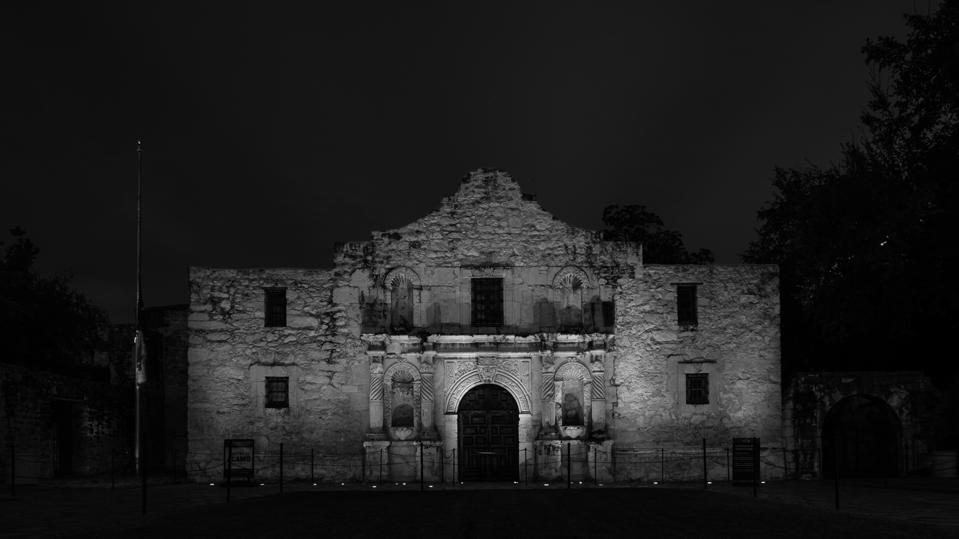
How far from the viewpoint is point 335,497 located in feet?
87.7

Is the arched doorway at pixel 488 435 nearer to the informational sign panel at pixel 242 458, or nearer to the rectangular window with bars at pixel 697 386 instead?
the rectangular window with bars at pixel 697 386

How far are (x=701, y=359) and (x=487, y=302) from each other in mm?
6614

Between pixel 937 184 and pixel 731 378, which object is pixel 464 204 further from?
pixel 937 184

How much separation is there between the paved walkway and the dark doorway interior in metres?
7.14

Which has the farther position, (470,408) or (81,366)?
(81,366)

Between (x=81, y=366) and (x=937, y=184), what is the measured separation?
33500mm

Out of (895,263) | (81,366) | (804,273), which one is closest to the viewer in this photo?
(895,263)

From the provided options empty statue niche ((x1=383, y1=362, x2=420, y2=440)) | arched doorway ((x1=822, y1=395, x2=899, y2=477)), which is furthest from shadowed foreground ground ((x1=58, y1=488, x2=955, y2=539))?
arched doorway ((x1=822, y1=395, x2=899, y2=477))

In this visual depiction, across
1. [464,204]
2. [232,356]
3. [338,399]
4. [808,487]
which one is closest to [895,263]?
[808,487]

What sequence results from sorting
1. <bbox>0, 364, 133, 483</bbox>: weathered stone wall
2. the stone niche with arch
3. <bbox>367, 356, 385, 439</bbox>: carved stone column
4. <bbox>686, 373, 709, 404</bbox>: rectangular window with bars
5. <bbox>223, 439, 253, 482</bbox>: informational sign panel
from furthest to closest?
<bbox>686, 373, 709, 404</bbox>: rectangular window with bars, <bbox>367, 356, 385, 439</bbox>: carved stone column, the stone niche with arch, <bbox>0, 364, 133, 483</bbox>: weathered stone wall, <bbox>223, 439, 253, 482</bbox>: informational sign panel

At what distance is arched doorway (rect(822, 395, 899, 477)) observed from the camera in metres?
37.2

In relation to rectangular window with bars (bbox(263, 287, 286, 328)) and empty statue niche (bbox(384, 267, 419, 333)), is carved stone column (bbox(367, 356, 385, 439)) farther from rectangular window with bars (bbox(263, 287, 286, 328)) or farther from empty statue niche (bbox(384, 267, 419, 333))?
rectangular window with bars (bbox(263, 287, 286, 328))

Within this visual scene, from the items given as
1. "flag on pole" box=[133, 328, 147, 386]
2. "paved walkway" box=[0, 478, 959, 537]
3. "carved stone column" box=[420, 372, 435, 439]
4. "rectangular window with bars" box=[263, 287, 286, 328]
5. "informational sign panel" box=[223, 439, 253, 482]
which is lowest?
"paved walkway" box=[0, 478, 959, 537]

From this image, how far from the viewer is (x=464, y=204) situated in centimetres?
3669
